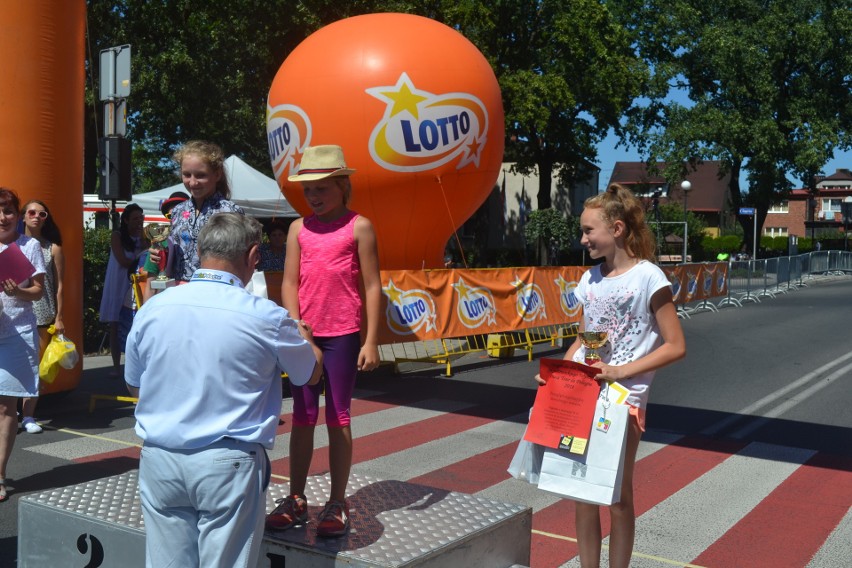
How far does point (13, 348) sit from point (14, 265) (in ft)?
1.79

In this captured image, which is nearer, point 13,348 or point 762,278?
point 13,348

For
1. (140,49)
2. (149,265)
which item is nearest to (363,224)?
(149,265)

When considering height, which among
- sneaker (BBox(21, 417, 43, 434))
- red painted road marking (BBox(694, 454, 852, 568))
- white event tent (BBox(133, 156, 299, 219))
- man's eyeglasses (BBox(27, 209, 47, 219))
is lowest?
red painted road marking (BBox(694, 454, 852, 568))

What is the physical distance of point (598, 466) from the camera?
12.2 feet

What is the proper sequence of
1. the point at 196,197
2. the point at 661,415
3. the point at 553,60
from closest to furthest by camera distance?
1. the point at 196,197
2. the point at 661,415
3. the point at 553,60

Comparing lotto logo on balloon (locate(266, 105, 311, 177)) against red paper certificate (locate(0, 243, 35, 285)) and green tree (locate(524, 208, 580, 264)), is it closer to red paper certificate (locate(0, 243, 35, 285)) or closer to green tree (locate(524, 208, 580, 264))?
red paper certificate (locate(0, 243, 35, 285))

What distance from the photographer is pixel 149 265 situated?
7.86 meters

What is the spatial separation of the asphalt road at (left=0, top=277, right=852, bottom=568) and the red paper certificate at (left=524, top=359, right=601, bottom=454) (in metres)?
1.42

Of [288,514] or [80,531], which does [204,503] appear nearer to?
[288,514]

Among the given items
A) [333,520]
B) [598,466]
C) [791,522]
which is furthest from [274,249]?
[598,466]

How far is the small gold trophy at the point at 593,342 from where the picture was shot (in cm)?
383

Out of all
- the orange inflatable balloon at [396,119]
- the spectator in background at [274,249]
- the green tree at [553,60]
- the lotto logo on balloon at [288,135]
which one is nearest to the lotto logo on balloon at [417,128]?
the orange inflatable balloon at [396,119]

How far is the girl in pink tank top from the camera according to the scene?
393 cm

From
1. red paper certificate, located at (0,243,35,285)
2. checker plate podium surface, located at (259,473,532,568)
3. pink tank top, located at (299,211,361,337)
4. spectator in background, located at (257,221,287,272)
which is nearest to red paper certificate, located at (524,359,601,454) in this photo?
checker plate podium surface, located at (259,473,532,568)
